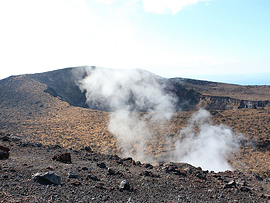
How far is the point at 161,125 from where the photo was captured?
2152 centimetres

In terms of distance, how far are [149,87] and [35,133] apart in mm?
25670

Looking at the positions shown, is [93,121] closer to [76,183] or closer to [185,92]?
[76,183]

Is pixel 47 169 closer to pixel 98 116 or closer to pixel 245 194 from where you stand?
pixel 245 194

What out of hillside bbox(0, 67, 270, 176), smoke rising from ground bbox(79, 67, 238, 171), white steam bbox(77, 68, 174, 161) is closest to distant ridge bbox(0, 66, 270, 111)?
hillside bbox(0, 67, 270, 176)

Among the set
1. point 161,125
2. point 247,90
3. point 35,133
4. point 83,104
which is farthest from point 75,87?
point 247,90

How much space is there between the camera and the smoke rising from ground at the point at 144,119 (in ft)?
50.2

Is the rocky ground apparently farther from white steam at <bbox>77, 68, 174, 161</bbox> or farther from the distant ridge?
the distant ridge

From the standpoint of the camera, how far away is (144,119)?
23578mm

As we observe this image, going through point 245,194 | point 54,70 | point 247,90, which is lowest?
point 245,194

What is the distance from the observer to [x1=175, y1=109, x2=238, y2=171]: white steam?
47.2 feet

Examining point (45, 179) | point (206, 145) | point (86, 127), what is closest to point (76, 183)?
point (45, 179)

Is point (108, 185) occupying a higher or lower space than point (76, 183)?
lower

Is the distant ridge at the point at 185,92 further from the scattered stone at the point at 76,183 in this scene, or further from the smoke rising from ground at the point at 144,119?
the scattered stone at the point at 76,183

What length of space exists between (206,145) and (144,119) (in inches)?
362
